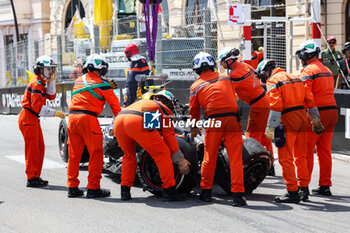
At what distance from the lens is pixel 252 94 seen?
830cm

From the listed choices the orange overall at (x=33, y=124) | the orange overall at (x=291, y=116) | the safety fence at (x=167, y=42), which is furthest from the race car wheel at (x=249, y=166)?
the safety fence at (x=167, y=42)

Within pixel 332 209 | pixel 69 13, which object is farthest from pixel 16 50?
pixel 332 209

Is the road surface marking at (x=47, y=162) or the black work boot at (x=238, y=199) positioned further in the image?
the road surface marking at (x=47, y=162)

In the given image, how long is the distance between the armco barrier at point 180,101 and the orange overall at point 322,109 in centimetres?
222

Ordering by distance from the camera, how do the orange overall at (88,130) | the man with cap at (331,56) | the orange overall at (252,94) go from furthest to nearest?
the man with cap at (331,56) → the orange overall at (252,94) → the orange overall at (88,130)

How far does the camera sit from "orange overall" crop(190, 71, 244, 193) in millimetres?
6773

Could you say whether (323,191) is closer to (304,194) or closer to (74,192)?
(304,194)

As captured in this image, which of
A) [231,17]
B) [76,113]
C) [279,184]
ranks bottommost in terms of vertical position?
[279,184]

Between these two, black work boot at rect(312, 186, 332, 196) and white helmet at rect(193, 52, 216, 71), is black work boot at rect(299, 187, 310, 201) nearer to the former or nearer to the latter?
black work boot at rect(312, 186, 332, 196)

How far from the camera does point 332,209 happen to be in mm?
6672

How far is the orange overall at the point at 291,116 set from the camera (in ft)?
22.7

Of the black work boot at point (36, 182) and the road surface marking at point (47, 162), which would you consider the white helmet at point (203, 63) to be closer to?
the black work boot at point (36, 182)

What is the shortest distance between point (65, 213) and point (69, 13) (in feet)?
101

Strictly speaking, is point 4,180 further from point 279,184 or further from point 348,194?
point 348,194
